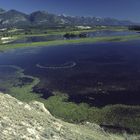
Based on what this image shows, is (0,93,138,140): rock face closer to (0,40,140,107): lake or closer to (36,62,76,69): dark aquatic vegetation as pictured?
(0,40,140,107): lake

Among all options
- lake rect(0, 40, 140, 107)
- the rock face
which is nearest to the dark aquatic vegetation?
lake rect(0, 40, 140, 107)

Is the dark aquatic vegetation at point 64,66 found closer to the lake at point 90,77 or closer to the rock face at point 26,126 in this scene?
the lake at point 90,77

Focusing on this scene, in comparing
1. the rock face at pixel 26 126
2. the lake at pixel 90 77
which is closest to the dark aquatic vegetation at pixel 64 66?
the lake at pixel 90 77

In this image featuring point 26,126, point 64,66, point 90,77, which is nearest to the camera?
point 26,126

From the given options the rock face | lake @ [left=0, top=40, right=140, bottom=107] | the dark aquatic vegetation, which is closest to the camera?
the rock face

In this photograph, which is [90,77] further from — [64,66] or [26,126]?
[26,126]

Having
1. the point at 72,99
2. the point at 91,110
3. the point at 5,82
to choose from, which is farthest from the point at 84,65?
the point at 91,110

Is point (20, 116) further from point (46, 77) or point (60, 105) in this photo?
point (46, 77)

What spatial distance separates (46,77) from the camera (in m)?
81.3

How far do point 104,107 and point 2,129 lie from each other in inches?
1197

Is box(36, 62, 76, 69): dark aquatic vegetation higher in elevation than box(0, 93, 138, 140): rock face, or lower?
lower

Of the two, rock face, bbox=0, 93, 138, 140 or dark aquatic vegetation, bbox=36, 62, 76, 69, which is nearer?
rock face, bbox=0, 93, 138, 140

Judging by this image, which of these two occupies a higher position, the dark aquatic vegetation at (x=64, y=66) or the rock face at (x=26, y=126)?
the rock face at (x=26, y=126)

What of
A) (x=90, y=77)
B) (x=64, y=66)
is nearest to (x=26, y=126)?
(x=90, y=77)
